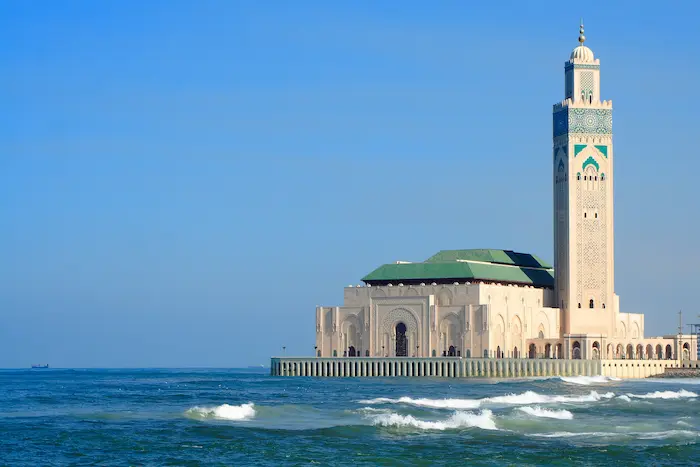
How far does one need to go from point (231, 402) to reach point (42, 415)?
13485 millimetres

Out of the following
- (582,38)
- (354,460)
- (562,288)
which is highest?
(582,38)

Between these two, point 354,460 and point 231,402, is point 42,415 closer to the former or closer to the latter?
point 231,402

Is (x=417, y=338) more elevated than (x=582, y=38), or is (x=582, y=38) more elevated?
(x=582, y=38)

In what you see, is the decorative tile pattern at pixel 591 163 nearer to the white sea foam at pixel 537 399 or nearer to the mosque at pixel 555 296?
the mosque at pixel 555 296

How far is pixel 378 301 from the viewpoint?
142375 millimetres

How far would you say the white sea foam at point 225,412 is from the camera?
214ft

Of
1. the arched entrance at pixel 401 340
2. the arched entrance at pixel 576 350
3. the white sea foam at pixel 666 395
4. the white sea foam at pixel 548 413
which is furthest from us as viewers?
the arched entrance at pixel 401 340

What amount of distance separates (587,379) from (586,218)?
70.4 feet

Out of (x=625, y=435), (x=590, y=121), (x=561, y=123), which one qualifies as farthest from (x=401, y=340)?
(x=625, y=435)

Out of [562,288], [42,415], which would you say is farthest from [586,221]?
[42,415]

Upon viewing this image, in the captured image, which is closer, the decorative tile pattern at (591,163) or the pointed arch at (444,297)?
the pointed arch at (444,297)

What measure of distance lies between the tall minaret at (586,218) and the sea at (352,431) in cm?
5221

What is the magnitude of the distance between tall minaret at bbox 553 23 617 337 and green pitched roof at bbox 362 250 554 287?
6135mm

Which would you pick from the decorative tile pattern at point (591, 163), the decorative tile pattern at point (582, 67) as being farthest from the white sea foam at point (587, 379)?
the decorative tile pattern at point (582, 67)
